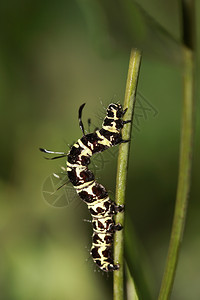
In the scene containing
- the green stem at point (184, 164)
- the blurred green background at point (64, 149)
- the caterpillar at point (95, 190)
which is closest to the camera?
the green stem at point (184, 164)

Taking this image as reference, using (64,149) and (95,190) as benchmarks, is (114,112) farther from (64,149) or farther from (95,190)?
(64,149)

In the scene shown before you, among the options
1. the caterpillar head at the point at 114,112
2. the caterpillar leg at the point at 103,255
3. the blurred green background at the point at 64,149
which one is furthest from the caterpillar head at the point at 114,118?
the blurred green background at the point at 64,149

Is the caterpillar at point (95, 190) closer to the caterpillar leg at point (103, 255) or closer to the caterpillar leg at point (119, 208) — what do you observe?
the caterpillar leg at point (103, 255)

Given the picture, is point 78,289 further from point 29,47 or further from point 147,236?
point 29,47

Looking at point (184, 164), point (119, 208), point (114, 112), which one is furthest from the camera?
point (114, 112)

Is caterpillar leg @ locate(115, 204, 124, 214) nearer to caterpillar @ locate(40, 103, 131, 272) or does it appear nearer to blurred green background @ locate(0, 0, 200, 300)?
caterpillar @ locate(40, 103, 131, 272)

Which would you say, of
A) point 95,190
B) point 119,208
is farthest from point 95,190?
point 119,208
